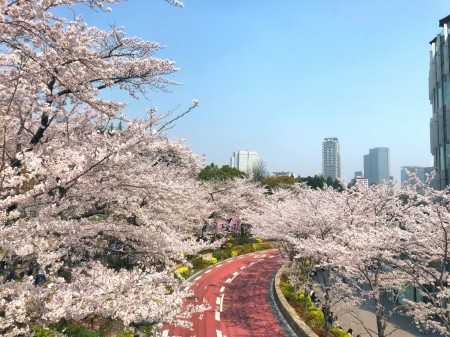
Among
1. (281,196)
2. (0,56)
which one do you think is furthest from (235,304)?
(281,196)

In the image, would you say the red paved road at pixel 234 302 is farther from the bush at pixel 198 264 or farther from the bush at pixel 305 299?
the bush at pixel 305 299

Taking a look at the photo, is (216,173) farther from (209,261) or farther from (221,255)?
(209,261)

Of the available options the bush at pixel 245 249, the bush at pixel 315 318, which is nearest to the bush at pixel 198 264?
the bush at pixel 245 249

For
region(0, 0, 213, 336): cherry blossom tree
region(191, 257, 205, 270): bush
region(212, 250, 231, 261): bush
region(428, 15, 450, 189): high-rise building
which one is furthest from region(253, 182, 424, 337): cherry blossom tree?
region(428, 15, 450, 189): high-rise building

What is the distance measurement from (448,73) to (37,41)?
27.9 meters

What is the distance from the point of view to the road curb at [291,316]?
13720 mm

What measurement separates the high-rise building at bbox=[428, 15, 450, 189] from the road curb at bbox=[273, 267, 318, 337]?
15.2 metres

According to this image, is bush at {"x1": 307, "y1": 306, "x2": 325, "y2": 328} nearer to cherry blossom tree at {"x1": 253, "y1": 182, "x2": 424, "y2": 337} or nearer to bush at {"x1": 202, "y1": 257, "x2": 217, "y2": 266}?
cherry blossom tree at {"x1": 253, "y1": 182, "x2": 424, "y2": 337}

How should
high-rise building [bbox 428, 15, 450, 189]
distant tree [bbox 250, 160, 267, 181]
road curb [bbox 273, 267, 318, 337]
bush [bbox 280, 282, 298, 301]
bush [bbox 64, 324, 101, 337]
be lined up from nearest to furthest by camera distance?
1. bush [bbox 64, 324, 101, 337]
2. road curb [bbox 273, 267, 318, 337]
3. bush [bbox 280, 282, 298, 301]
4. high-rise building [bbox 428, 15, 450, 189]
5. distant tree [bbox 250, 160, 267, 181]

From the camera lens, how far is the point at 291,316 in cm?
1545

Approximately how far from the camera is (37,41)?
5250mm

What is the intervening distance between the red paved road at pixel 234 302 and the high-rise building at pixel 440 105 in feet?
50.9

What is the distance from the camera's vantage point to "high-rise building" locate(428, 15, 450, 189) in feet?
80.6

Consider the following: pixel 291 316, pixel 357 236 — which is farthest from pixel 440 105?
pixel 357 236
